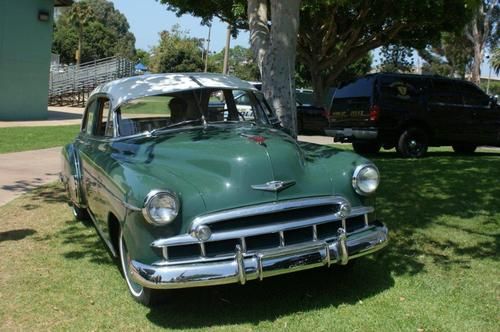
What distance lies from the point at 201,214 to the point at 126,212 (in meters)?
0.57

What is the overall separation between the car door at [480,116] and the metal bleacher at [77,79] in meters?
22.7

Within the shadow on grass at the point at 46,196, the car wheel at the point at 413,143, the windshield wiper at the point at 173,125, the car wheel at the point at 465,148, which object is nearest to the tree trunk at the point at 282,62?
the windshield wiper at the point at 173,125

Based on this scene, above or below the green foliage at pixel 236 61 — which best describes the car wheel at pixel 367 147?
below

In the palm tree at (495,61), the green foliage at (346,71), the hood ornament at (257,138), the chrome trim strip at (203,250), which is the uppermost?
the palm tree at (495,61)

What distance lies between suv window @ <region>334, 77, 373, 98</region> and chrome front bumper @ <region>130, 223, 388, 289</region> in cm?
888

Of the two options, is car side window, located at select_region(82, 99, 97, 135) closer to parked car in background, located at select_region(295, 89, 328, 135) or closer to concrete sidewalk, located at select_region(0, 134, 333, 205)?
concrete sidewalk, located at select_region(0, 134, 333, 205)

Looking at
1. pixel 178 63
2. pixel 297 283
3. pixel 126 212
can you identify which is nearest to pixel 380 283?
pixel 297 283

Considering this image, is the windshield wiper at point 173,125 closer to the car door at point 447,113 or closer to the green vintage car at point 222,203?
the green vintage car at point 222,203

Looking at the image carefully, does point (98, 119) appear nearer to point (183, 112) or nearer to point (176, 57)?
point (183, 112)

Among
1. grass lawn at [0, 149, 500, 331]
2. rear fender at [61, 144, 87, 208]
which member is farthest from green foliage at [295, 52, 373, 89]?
grass lawn at [0, 149, 500, 331]

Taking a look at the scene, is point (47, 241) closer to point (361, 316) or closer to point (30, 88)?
point (361, 316)

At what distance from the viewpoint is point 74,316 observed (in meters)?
4.16

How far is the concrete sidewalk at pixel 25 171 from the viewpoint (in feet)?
28.6

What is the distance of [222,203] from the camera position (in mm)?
3889
